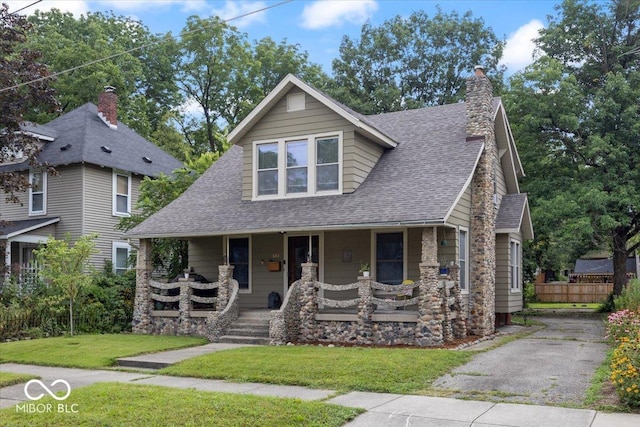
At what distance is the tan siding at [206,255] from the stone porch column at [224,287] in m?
2.56

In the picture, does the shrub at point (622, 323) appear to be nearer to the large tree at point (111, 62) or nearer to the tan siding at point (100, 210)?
the tan siding at point (100, 210)

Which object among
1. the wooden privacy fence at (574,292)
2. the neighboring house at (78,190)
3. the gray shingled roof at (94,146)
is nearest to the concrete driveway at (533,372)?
the neighboring house at (78,190)

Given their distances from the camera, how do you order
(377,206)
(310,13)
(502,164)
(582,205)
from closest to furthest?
(310,13), (377,206), (502,164), (582,205)

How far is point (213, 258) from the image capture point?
64.2 ft

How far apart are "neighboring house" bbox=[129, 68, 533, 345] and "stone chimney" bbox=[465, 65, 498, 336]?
3 cm

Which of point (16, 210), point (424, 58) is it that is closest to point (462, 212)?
point (16, 210)

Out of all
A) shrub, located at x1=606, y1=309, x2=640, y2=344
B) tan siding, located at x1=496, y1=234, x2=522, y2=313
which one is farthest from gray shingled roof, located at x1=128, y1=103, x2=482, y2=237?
shrub, located at x1=606, y1=309, x2=640, y2=344

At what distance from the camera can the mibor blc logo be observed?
8.09m

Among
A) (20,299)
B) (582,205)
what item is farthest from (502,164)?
(20,299)

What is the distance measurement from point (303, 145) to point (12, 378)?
370 inches

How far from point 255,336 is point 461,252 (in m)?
5.76

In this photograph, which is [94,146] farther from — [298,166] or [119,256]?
[298,166]

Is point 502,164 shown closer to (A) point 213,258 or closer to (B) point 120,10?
(A) point 213,258

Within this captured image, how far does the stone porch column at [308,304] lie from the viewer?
15227 mm
